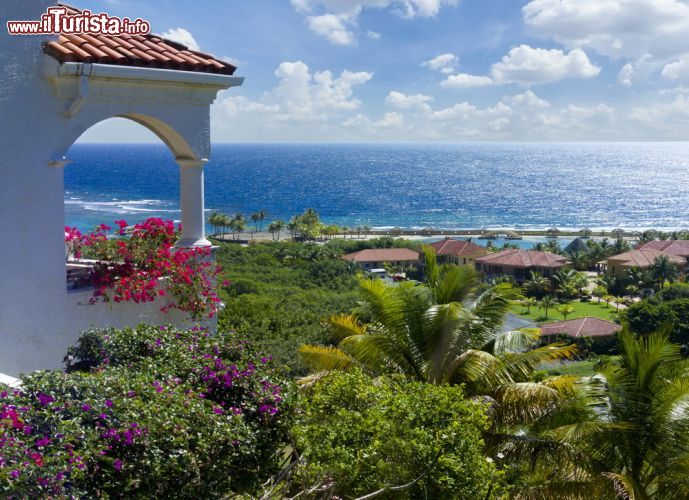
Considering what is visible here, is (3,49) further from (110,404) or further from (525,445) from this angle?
(525,445)

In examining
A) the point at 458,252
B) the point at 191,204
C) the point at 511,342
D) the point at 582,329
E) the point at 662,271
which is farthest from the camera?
the point at 458,252

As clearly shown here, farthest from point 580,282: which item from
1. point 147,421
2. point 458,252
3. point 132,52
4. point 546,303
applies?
point 147,421

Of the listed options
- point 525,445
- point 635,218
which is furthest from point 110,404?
point 635,218

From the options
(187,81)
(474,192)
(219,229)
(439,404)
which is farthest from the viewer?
(474,192)

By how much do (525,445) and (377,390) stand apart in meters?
2.75

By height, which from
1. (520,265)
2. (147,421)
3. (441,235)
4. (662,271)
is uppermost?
(147,421)

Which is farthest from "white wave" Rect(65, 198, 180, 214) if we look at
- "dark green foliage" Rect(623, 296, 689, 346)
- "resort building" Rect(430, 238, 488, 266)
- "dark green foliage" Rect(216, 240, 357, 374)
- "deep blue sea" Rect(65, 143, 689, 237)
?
"dark green foliage" Rect(623, 296, 689, 346)

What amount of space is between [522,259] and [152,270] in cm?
6110

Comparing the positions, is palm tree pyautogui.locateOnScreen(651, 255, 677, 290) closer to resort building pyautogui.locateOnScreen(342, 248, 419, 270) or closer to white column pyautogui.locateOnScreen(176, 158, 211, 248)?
resort building pyautogui.locateOnScreen(342, 248, 419, 270)

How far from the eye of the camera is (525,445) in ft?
26.5

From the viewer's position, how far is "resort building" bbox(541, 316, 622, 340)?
44094 mm

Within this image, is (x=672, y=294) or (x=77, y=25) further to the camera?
(x=672, y=294)

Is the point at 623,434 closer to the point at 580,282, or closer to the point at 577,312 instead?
the point at 577,312

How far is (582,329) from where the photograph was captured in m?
44.4
